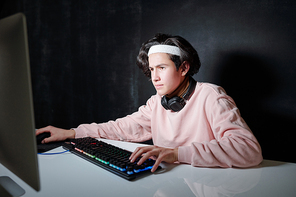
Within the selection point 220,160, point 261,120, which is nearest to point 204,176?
point 220,160

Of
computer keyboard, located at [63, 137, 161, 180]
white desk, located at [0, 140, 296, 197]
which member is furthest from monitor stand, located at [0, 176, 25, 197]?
computer keyboard, located at [63, 137, 161, 180]

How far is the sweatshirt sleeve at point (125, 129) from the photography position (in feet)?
4.78

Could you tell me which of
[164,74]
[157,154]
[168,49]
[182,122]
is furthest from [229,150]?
[168,49]

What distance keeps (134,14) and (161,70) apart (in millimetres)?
1103

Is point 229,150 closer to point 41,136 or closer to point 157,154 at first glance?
point 157,154

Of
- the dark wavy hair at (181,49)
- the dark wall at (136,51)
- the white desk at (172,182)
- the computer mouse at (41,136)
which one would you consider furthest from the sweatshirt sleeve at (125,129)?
the dark wall at (136,51)

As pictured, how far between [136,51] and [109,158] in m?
1.54

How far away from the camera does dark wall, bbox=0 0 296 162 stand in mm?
1556

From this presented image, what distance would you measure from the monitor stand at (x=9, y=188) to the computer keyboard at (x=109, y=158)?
0.29 metres

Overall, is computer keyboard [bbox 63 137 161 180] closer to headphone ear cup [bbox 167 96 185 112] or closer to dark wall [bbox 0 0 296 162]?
headphone ear cup [bbox 167 96 185 112]

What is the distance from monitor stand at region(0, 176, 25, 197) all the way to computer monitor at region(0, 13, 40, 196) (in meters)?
0.13

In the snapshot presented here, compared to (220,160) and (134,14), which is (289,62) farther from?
(134,14)

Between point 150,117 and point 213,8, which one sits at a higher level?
point 213,8

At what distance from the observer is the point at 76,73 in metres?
2.71
